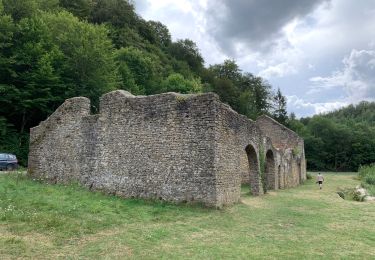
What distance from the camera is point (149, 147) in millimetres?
14039

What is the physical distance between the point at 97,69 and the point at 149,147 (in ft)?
60.7

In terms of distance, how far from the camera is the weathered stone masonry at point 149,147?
43.0 ft

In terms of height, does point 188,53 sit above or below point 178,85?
above

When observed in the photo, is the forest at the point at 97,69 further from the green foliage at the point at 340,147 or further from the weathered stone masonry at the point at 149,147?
the weathered stone masonry at the point at 149,147

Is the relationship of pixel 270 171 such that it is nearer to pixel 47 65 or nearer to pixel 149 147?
pixel 149 147

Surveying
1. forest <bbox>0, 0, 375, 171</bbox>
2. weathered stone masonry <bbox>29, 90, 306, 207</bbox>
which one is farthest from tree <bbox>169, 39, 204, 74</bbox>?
weathered stone masonry <bbox>29, 90, 306, 207</bbox>

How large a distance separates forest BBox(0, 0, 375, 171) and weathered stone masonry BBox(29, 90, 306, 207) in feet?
31.4

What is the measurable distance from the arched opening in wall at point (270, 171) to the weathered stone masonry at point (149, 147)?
188 inches

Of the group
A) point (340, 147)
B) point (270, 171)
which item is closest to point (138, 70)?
point (270, 171)

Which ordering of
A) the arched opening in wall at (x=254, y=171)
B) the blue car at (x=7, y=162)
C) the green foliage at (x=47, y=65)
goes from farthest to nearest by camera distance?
the green foliage at (x=47, y=65) → the blue car at (x=7, y=162) → the arched opening in wall at (x=254, y=171)

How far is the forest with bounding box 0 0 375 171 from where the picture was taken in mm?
26453

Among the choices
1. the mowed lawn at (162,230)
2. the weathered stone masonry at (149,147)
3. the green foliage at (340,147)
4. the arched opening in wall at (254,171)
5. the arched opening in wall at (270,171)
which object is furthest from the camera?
the green foliage at (340,147)

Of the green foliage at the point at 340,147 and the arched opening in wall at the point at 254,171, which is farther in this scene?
the green foliage at the point at 340,147

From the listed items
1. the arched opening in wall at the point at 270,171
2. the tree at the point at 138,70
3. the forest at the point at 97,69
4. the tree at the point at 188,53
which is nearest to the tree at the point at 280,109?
the forest at the point at 97,69
